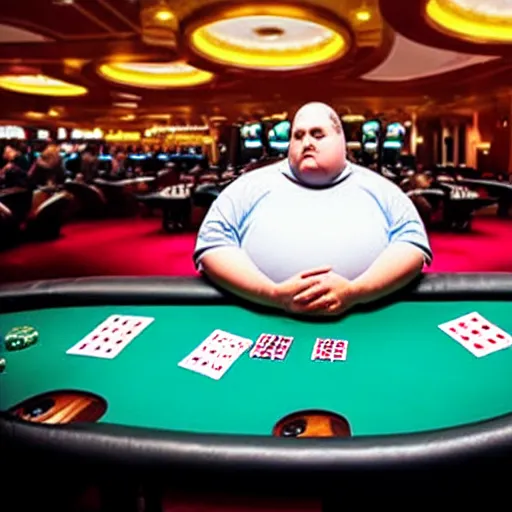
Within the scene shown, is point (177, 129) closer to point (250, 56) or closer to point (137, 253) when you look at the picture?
point (250, 56)

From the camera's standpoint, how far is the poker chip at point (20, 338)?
131 cm

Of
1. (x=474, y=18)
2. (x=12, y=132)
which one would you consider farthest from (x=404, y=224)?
(x=12, y=132)

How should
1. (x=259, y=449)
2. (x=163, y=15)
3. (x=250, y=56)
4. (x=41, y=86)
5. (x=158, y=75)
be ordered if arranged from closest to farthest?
(x=259, y=449), (x=163, y=15), (x=250, y=56), (x=158, y=75), (x=41, y=86)

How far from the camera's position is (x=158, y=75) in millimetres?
11953

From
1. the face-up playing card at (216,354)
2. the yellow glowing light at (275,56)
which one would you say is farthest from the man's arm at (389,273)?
the yellow glowing light at (275,56)

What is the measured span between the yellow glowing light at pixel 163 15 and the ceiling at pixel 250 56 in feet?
0.13

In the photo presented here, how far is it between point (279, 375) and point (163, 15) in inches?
235

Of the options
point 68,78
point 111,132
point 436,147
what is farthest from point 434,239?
point 111,132

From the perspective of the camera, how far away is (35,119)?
1838cm

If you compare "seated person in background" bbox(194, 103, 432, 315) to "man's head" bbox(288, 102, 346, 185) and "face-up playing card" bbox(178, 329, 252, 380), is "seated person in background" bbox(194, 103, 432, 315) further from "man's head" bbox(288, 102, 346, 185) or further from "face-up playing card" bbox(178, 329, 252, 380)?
"face-up playing card" bbox(178, 329, 252, 380)

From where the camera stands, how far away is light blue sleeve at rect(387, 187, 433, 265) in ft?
5.40

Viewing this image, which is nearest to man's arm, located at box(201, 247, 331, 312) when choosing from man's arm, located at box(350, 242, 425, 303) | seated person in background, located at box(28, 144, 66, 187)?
man's arm, located at box(350, 242, 425, 303)

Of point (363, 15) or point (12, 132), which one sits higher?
point (363, 15)

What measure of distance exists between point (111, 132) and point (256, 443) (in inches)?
986
